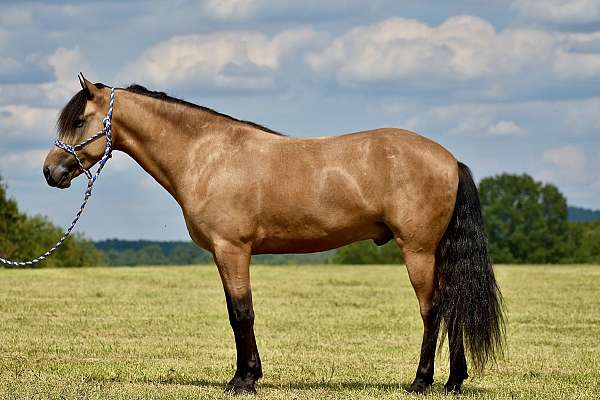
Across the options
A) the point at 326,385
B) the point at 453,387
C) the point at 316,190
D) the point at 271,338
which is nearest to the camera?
the point at 316,190

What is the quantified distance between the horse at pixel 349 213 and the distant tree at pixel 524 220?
199 ft

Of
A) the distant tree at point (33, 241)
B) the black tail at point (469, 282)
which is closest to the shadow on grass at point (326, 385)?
the black tail at point (469, 282)

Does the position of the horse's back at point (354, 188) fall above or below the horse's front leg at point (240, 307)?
above

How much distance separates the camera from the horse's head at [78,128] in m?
9.77

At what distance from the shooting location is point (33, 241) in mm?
48750

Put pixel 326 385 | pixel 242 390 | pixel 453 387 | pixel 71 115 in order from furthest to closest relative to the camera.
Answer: pixel 326 385, pixel 71 115, pixel 453 387, pixel 242 390

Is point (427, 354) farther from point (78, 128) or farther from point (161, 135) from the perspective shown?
point (78, 128)

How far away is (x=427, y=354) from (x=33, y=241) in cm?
4169

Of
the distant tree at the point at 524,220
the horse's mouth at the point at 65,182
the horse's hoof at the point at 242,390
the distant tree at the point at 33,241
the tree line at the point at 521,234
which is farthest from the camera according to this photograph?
the distant tree at the point at 524,220

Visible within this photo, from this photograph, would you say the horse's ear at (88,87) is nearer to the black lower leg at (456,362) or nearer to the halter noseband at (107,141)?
the halter noseband at (107,141)

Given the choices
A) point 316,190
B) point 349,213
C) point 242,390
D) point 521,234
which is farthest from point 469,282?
point 521,234

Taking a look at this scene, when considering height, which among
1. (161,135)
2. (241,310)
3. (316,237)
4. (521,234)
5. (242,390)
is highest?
(521,234)

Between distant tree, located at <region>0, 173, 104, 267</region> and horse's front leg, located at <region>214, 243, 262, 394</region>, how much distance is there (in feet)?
116

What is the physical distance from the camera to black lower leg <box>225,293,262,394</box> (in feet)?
31.2
